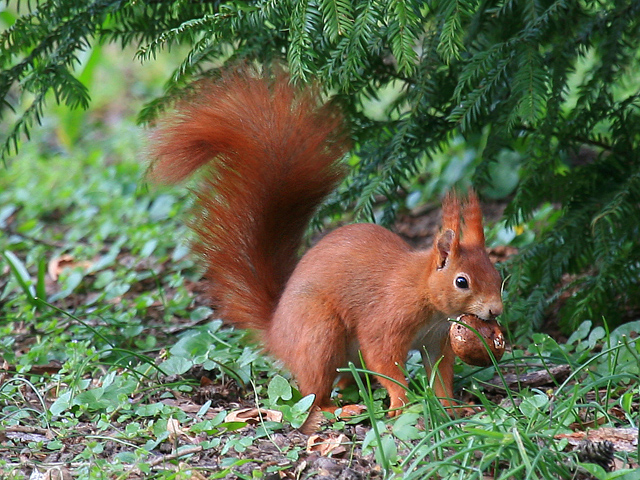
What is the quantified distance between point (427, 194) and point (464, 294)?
2024 millimetres

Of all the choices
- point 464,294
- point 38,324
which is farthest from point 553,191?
point 38,324

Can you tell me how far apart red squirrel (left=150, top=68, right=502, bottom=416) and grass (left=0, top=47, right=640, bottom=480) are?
103mm

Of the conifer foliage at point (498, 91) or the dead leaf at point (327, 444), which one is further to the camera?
the conifer foliage at point (498, 91)

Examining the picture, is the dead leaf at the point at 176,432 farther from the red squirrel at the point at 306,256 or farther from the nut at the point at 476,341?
the nut at the point at 476,341

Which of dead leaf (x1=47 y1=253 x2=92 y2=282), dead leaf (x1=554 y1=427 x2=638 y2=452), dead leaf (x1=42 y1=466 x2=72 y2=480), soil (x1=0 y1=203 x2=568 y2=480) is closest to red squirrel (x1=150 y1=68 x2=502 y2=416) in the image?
soil (x1=0 y1=203 x2=568 y2=480)

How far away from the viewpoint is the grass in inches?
62.6

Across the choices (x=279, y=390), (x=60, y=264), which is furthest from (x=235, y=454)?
(x=60, y=264)

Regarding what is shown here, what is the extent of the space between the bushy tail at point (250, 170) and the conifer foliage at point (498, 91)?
115 millimetres

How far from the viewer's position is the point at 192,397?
7.11 feet

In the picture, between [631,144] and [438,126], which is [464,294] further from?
[631,144]

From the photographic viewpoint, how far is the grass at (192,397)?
1589 mm

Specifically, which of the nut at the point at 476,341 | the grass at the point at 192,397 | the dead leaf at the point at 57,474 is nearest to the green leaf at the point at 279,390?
the grass at the point at 192,397

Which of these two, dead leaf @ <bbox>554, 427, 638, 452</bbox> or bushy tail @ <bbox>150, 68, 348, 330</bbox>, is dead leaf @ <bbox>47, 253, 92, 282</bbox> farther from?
dead leaf @ <bbox>554, 427, 638, 452</bbox>

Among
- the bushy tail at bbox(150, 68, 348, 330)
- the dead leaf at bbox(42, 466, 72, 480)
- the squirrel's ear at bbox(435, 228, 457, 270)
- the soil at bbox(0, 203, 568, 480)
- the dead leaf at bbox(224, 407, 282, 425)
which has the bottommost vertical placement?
the dead leaf at bbox(42, 466, 72, 480)
